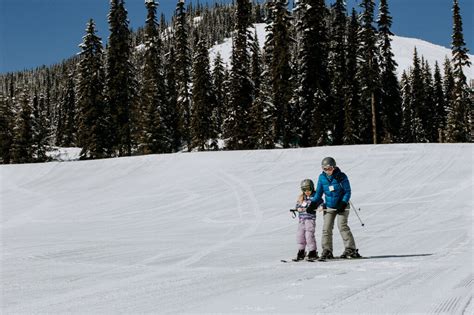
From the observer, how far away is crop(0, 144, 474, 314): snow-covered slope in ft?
18.7

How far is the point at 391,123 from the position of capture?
180 feet

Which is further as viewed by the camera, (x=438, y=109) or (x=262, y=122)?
(x=438, y=109)

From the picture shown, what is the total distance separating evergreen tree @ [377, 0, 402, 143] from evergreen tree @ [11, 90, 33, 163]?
37.7 metres

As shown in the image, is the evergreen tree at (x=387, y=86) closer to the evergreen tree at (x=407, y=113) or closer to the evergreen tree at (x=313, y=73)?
the evergreen tree at (x=313, y=73)

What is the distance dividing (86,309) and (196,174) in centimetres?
1784

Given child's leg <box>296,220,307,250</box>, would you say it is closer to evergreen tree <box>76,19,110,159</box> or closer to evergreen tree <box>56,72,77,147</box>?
evergreen tree <box>76,19,110,159</box>

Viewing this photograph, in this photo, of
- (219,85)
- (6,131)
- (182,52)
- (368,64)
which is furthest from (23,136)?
(368,64)

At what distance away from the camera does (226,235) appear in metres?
13.4

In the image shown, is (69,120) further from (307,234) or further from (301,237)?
(307,234)

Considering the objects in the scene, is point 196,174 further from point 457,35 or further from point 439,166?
point 457,35

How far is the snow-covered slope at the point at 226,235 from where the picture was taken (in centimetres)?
570

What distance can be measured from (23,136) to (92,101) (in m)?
10.8

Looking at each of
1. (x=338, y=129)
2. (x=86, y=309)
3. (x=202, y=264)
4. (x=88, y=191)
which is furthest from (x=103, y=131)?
(x=86, y=309)

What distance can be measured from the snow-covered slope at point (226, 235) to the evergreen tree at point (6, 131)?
106 feet
